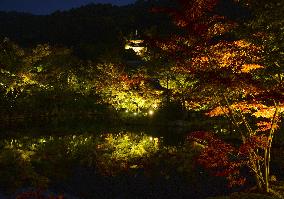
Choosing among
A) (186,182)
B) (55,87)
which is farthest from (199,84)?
(55,87)

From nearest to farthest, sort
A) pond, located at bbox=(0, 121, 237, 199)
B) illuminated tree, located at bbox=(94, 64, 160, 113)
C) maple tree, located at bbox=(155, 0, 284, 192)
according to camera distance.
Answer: maple tree, located at bbox=(155, 0, 284, 192) → pond, located at bbox=(0, 121, 237, 199) → illuminated tree, located at bbox=(94, 64, 160, 113)

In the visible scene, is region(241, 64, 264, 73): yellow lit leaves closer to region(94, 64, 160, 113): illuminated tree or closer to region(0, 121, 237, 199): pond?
region(0, 121, 237, 199): pond

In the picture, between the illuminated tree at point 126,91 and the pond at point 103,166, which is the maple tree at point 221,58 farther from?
the illuminated tree at point 126,91

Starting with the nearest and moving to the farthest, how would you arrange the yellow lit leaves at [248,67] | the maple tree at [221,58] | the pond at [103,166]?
the maple tree at [221,58], the yellow lit leaves at [248,67], the pond at [103,166]

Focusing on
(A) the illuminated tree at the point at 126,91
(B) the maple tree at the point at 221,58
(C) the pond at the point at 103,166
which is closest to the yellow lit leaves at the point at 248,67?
(B) the maple tree at the point at 221,58

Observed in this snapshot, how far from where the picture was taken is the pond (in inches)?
525

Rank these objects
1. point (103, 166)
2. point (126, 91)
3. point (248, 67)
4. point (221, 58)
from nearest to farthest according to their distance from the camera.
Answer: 1. point (221, 58)
2. point (248, 67)
3. point (103, 166)
4. point (126, 91)

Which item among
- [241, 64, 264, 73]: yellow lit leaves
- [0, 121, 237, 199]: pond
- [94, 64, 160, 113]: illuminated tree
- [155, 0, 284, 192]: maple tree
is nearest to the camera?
[155, 0, 284, 192]: maple tree

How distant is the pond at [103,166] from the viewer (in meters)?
13.3

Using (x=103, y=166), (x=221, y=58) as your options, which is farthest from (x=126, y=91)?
(x=221, y=58)

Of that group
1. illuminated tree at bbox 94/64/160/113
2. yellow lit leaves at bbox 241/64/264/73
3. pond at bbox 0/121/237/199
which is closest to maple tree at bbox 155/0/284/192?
yellow lit leaves at bbox 241/64/264/73

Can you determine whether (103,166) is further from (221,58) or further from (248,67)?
(248,67)

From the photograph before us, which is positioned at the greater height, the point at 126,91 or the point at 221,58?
the point at 221,58

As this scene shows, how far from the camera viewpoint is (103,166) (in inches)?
634
